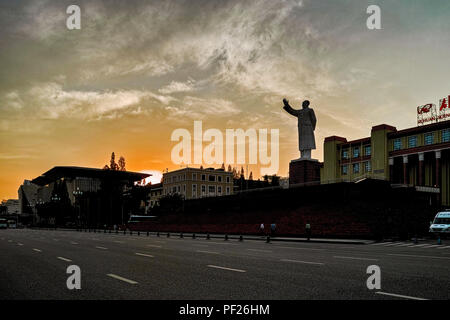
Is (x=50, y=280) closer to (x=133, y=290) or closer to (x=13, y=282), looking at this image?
(x=13, y=282)

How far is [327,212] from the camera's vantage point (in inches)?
1714

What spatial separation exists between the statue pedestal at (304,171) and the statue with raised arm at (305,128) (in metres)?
0.68

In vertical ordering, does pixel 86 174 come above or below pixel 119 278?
above

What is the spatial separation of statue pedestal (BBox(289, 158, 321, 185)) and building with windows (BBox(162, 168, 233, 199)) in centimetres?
7084

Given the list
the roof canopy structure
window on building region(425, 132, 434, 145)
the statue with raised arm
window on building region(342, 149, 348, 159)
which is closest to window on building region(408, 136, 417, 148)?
window on building region(425, 132, 434, 145)

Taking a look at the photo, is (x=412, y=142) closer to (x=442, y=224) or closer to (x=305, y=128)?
(x=305, y=128)

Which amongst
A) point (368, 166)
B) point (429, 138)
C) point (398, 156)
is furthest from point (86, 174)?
point (429, 138)

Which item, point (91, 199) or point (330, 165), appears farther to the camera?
point (91, 199)

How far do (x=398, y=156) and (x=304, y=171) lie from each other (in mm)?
35663

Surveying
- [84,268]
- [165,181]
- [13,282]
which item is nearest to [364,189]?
[84,268]

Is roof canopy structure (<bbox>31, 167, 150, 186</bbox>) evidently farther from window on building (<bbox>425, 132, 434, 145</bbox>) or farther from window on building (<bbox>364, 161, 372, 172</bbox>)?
window on building (<bbox>425, 132, 434, 145</bbox>)

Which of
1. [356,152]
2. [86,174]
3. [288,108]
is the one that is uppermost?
[288,108]
